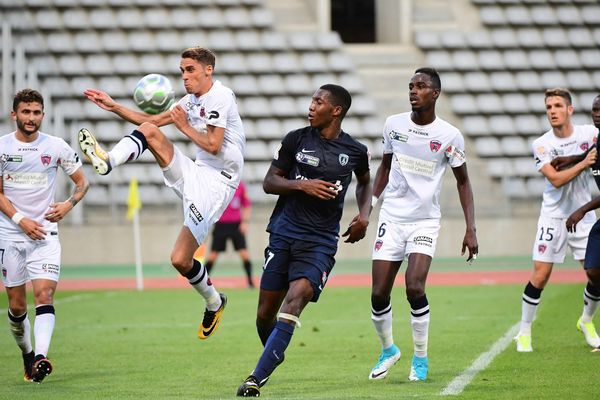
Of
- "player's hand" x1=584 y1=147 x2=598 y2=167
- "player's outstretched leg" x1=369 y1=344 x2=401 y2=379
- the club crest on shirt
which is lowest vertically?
"player's outstretched leg" x1=369 y1=344 x2=401 y2=379

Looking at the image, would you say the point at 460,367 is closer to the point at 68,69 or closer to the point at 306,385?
the point at 306,385

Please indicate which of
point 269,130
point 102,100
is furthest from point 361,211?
point 269,130

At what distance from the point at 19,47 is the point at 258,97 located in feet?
20.9

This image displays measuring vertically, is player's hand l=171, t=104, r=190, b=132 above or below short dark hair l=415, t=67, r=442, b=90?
below

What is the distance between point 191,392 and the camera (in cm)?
877

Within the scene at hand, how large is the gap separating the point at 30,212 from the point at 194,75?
1.91 m

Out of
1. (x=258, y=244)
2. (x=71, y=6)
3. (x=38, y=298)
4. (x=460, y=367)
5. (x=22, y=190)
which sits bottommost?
(x=258, y=244)

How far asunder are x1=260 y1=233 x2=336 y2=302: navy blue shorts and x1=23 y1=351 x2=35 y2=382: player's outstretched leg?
232cm

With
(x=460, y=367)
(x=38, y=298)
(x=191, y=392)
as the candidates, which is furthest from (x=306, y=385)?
(x=38, y=298)

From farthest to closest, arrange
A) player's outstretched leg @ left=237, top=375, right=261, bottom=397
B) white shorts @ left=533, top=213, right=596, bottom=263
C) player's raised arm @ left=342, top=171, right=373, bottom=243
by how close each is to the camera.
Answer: white shorts @ left=533, top=213, right=596, bottom=263 < player's raised arm @ left=342, top=171, right=373, bottom=243 < player's outstretched leg @ left=237, top=375, right=261, bottom=397

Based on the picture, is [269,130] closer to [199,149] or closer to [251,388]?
[199,149]

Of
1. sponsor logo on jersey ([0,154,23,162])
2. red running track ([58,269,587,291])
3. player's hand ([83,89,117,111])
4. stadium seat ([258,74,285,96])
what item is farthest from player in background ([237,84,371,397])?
stadium seat ([258,74,285,96])

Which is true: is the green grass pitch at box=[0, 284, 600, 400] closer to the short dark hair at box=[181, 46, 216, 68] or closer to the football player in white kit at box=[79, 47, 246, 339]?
the football player in white kit at box=[79, 47, 246, 339]

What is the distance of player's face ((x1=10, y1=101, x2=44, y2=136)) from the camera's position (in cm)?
964
